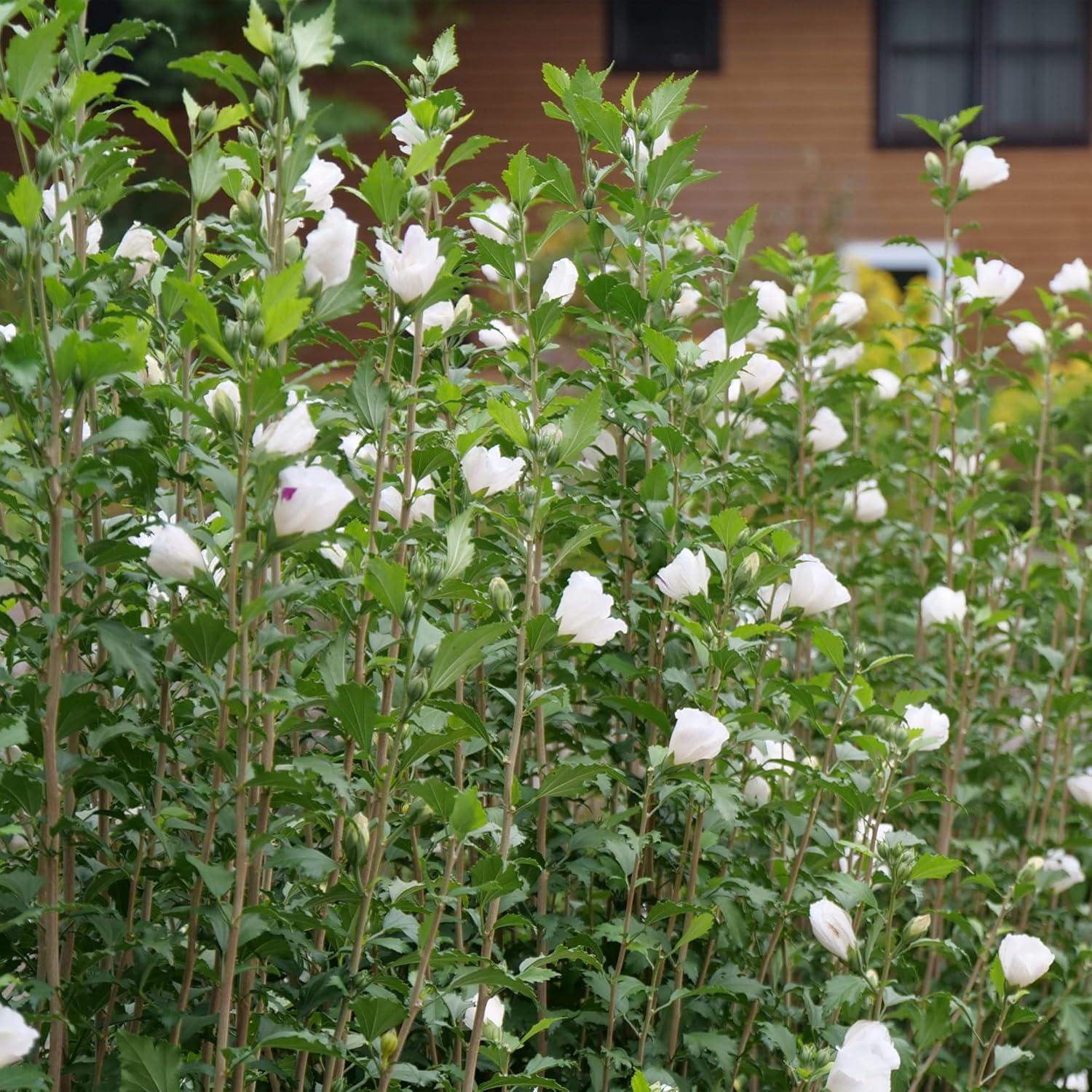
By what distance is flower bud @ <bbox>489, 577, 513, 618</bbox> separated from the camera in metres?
1.46

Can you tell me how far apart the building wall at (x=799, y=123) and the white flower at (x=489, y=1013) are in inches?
447

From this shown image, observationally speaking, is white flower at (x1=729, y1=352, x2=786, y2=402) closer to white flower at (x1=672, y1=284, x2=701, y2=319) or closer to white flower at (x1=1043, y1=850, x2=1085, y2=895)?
white flower at (x1=672, y1=284, x2=701, y2=319)

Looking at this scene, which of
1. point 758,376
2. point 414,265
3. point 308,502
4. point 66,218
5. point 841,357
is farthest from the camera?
point 841,357

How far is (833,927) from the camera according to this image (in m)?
1.75

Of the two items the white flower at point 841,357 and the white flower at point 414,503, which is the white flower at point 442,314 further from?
the white flower at point 841,357

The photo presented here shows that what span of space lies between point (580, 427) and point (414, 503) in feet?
0.86

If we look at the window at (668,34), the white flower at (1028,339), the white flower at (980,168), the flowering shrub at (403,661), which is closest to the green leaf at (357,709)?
the flowering shrub at (403,661)

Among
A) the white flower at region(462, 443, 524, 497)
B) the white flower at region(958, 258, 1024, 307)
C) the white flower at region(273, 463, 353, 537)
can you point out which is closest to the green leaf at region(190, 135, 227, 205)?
the white flower at region(462, 443, 524, 497)

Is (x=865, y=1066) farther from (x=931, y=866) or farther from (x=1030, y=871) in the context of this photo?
(x=1030, y=871)

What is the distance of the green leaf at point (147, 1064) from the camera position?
4.43 ft

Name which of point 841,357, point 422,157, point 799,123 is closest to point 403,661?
point 422,157

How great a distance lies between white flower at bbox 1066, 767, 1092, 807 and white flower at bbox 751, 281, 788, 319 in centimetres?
98

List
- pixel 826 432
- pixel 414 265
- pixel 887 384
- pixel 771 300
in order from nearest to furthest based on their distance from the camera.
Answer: pixel 414 265, pixel 771 300, pixel 826 432, pixel 887 384

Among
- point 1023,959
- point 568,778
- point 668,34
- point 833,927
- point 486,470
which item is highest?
point 668,34
